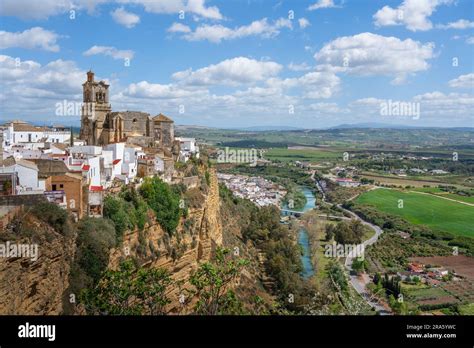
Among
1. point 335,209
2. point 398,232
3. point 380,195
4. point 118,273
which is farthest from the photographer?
point 380,195

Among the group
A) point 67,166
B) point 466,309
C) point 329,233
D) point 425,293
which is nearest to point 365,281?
point 425,293

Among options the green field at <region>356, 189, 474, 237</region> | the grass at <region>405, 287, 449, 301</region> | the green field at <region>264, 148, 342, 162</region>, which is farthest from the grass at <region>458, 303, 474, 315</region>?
the green field at <region>264, 148, 342, 162</region>

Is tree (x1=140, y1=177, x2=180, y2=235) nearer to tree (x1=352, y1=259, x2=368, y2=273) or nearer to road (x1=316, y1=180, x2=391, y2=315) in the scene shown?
road (x1=316, y1=180, x2=391, y2=315)

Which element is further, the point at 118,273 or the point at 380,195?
the point at 380,195

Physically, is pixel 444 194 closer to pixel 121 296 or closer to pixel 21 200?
pixel 121 296

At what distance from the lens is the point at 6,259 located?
6695 millimetres

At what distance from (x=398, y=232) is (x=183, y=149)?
20.3 m

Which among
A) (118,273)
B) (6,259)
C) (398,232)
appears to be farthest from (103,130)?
(398,232)

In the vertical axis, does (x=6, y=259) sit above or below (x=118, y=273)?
above

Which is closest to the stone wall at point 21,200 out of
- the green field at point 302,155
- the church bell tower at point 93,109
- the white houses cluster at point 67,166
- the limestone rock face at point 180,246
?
the white houses cluster at point 67,166

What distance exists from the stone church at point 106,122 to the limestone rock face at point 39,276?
508 inches

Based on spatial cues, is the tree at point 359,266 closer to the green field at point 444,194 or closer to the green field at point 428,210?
the green field at point 428,210
